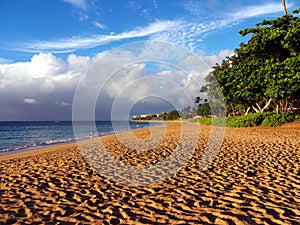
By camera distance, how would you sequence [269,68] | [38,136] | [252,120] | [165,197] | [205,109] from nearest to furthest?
[165,197] < [269,68] < [252,120] < [38,136] < [205,109]

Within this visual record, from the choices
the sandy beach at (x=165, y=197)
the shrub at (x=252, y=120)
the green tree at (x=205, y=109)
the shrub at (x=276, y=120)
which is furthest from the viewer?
the green tree at (x=205, y=109)

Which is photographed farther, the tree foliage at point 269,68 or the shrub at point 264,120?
the shrub at point 264,120

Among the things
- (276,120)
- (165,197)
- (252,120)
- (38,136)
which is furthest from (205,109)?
(165,197)

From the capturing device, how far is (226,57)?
46.7 meters

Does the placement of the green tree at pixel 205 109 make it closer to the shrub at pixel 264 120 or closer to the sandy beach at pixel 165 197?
the shrub at pixel 264 120

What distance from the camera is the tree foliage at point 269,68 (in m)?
23.0

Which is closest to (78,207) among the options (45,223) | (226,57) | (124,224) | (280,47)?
(45,223)

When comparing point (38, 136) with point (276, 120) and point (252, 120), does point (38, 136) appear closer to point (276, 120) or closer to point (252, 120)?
point (252, 120)

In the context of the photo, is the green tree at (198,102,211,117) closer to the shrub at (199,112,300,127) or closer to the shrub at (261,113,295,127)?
the shrub at (199,112,300,127)

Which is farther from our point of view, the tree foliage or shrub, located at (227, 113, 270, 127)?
shrub, located at (227, 113, 270, 127)

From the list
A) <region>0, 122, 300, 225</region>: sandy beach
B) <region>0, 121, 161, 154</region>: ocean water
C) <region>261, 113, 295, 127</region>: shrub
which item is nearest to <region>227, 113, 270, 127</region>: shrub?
<region>261, 113, 295, 127</region>: shrub

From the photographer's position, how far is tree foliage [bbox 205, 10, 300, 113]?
23.0 metres

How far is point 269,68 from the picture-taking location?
24.1 meters

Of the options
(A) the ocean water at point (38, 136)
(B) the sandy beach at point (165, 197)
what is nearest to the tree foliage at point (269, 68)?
(B) the sandy beach at point (165, 197)
